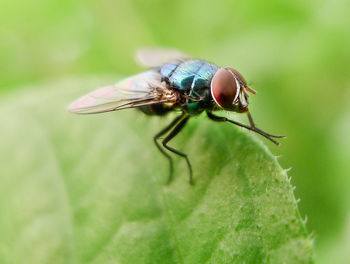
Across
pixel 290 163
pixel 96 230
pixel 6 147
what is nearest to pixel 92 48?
pixel 6 147

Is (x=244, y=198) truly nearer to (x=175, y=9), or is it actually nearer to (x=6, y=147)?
(x=6, y=147)

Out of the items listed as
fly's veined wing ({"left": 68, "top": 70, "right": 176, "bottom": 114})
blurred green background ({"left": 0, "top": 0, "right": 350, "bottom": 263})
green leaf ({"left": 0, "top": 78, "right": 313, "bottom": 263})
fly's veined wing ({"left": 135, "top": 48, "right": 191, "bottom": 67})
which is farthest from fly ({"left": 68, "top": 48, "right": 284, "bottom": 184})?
blurred green background ({"left": 0, "top": 0, "right": 350, "bottom": 263})

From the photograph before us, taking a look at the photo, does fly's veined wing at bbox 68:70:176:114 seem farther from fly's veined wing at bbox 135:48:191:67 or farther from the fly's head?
fly's veined wing at bbox 135:48:191:67

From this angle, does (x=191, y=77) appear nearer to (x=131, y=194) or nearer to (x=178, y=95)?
(x=178, y=95)

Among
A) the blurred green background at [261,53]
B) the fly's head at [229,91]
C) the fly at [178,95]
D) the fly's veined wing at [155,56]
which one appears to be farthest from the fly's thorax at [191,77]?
the blurred green background at [261,53]

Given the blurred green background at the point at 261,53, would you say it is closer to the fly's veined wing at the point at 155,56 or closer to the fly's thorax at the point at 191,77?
the fly's veined wing at the point at 155,56
